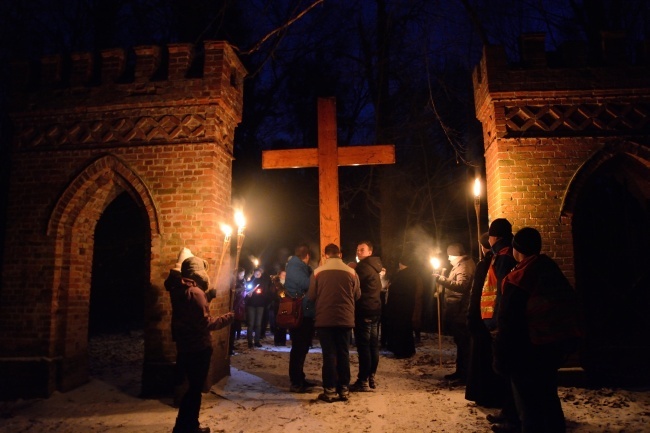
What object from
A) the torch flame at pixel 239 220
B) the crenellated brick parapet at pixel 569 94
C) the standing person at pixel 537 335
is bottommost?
the standing person at pixel 537 335

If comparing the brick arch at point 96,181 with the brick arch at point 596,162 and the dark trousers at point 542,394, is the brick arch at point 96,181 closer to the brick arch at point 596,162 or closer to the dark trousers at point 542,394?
the dark trousers at point 542,394

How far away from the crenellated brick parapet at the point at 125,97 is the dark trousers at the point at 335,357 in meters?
3.43

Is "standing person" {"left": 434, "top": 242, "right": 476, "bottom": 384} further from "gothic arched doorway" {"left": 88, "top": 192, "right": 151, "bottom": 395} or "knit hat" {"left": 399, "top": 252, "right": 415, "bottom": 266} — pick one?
"gothic arched doorway" {"left": 88, "top": 192, "right": 151, "bottom": 395}

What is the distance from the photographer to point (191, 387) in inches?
170

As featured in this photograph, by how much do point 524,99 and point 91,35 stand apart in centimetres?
1281

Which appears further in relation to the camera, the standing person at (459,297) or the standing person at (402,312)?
the standing person at (402,312)

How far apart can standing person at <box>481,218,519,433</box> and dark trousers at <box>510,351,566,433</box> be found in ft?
2.50

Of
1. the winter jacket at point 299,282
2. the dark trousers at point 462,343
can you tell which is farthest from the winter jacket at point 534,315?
the winter jacket at point 299,282

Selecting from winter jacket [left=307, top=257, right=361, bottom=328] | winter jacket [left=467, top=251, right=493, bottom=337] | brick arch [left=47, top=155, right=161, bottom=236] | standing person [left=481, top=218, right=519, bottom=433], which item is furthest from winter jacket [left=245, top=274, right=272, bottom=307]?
standing person [left=481, top=218, right=519, bottom=433]

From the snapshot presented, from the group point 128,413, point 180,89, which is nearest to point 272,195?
point 180,89

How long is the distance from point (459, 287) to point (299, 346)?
2479 mm

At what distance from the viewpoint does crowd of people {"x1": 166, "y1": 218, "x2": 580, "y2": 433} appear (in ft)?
11.3

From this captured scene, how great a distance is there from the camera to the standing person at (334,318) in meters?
5.73

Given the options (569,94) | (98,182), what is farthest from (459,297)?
(98,182)
